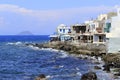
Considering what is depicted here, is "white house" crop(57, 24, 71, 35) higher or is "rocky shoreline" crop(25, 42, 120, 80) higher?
"white house" crop(57, 24, 71, 35)

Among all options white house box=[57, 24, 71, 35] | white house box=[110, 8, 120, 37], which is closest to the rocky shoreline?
white house box=[110, 8, 120, 37]

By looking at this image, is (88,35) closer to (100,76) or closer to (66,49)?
(66,49)

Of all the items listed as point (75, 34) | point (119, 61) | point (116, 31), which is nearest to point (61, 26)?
point (75, 34)

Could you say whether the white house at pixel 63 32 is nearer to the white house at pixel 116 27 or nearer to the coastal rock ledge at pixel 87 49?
the coastal rock ledge at pixel 87 49

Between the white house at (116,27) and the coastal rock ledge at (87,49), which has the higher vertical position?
the white house at (116,27)

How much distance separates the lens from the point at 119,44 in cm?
5681

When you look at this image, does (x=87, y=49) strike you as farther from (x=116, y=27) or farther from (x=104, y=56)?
(x=104, y=56)

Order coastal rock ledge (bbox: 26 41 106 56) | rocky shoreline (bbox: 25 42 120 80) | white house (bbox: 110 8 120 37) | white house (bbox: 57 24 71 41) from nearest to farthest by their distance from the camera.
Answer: rocky shoreline (bbox: 25 42 120 80) → white house (bbox: 110 8 120 37) → coastal rock ledge (bbox: 26 41 106 56) → white house (bbox: 57 24 71 41)

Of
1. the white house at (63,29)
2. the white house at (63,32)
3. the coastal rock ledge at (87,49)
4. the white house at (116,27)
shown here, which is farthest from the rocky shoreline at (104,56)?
the white house at (63,29)

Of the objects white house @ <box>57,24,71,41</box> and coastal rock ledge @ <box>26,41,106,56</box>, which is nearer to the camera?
coastal rock ledge @ <box>26,41,106,56</box>

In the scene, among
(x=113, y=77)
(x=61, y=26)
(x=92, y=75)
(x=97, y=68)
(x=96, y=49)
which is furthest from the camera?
(x=61, y=26)

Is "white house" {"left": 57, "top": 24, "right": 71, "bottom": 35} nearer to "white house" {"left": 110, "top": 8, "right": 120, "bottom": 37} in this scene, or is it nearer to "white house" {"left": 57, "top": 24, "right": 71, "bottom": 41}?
"white house" {"left": 57, "top": 24, "right": 71, "bottom": 41}

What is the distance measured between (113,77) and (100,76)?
6.49 ft

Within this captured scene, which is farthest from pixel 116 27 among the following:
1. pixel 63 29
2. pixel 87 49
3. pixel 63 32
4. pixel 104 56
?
pixel 63 29
